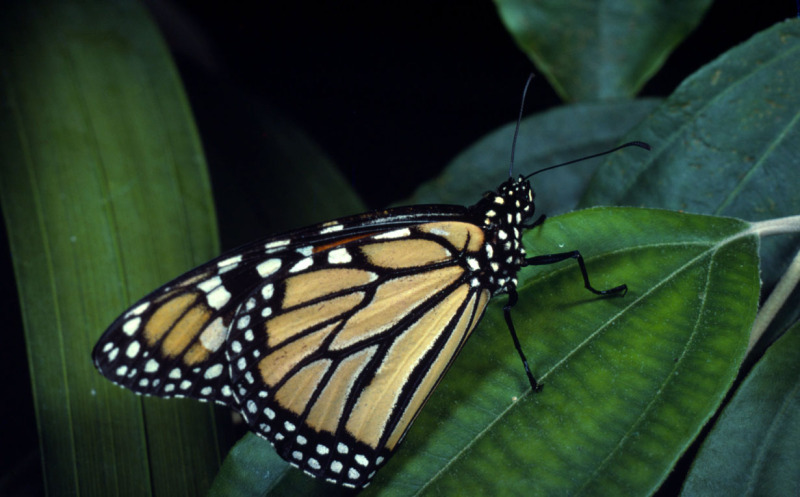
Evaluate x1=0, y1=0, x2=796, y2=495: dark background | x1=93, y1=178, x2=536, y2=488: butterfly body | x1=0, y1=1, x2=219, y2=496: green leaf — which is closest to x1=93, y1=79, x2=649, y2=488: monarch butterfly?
x1=93, y1=178, x2=536, y2=488: butterfly body

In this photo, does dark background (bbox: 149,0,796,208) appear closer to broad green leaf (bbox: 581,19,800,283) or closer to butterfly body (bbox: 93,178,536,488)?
broad green leaf (bbox: 581,19,800,283)

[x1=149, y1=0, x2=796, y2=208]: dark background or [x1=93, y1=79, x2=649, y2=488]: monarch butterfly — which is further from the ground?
[x1=149, y1=0, x2=796, y2=208]: dark background

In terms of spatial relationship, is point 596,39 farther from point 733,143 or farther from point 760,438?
point 760,438

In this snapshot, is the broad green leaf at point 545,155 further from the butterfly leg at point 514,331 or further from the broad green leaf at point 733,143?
the butterfly leg at point 514,331

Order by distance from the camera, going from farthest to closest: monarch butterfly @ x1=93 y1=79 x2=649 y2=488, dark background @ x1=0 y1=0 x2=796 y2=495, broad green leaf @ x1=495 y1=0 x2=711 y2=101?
dark background @ x1=0 y1=0 x2=796 y2=495 < broad green leaf @ x1=495 y1=0 x2=711 y2=101 < monarch butterfly @ x1=93 y1=79 x2=649 y2=488

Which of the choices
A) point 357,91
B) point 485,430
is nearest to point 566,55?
point 357,91

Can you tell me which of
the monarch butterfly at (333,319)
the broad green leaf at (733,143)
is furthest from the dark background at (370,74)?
the monarch butterfly at (333,319)

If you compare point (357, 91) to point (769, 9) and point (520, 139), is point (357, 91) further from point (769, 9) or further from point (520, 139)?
point (769, 9)
